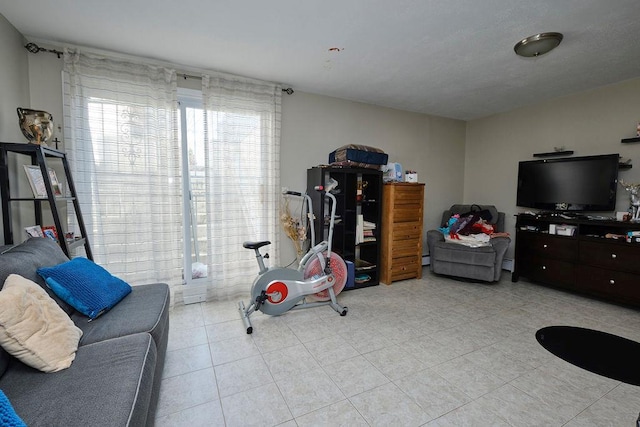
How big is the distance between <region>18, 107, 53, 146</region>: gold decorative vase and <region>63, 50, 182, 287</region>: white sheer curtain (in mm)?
390

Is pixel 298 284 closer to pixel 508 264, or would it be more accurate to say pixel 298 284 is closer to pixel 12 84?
pixel 12 84

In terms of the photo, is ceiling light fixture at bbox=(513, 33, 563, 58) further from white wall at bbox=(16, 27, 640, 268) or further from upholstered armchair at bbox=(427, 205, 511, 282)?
upholstered armchair at bbox=(427, 205, 511, 282)

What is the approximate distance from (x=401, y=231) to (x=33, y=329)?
3310mm

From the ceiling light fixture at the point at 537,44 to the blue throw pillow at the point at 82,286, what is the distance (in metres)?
3.53

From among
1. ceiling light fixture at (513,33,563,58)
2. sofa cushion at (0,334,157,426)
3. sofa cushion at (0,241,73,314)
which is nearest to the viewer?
sofa cushion at (0,334,157,426)

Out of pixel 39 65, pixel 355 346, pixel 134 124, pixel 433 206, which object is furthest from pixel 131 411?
pixel 433 206

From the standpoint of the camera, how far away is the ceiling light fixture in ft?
6.90

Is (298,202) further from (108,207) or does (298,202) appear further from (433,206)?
(433,206)

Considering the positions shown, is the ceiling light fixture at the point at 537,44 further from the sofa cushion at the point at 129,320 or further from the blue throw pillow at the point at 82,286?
the blue throw pillow at the point at 82,286

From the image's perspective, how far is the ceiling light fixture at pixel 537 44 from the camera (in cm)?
210

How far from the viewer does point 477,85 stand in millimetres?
3123

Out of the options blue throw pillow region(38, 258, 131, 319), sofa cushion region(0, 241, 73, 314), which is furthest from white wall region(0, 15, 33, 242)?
blue throw pillow region(38, 258, 131, 319)

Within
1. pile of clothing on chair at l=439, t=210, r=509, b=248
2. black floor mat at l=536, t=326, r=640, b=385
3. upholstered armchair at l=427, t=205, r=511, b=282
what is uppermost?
pile of clothing on chair at l=439, t=210, r=509, b=248

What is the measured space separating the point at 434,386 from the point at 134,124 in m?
3.22
